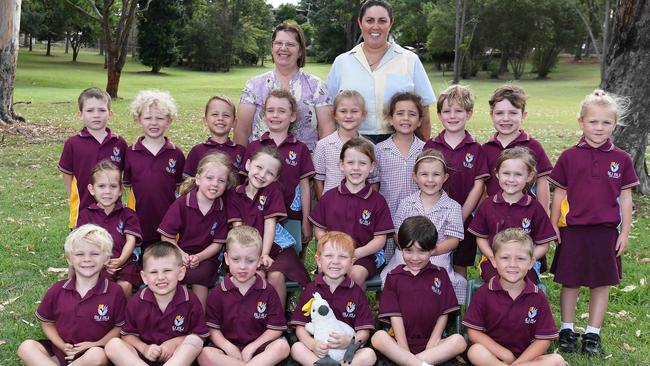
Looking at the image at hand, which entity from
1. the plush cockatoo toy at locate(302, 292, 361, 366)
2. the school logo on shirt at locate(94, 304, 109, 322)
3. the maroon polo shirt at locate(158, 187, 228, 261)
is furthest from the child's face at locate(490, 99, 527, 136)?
the school logo on shirt at locate(94, 304, 109, 322)

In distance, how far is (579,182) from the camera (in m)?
4.47

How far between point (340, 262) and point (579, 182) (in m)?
1.74

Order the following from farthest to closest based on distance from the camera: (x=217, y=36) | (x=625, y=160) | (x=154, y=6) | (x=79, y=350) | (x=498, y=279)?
1. (x=217, y=36)
2. (x=154, y=6)
3. (x=625, y=160)
4. (x=498, y=279)
5. (x=79, y=350)

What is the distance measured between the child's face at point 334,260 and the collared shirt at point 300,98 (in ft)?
4.86

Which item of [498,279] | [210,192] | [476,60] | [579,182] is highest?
[476,60]

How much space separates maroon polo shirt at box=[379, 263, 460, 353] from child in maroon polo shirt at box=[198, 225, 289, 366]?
0.72 m

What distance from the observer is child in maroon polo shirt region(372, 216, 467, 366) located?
13.7 feet

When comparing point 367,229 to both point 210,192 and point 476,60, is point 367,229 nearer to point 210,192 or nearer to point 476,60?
point 210,192

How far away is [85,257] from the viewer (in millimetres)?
3996

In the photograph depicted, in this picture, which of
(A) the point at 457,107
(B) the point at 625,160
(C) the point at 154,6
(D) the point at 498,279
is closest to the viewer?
(D) the point at 498,279

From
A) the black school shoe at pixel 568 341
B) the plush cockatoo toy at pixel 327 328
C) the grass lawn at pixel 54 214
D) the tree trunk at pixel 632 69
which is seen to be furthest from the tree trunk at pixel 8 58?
the black school shoe at pixel 568 341

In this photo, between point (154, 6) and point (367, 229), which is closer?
point (367, 229)

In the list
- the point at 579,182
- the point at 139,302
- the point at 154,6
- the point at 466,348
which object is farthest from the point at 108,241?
the point at 154,6

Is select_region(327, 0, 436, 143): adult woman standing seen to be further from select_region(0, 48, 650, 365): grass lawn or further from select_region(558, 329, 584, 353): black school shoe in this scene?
select_region(0, 48, 650, 365): grass lawn
